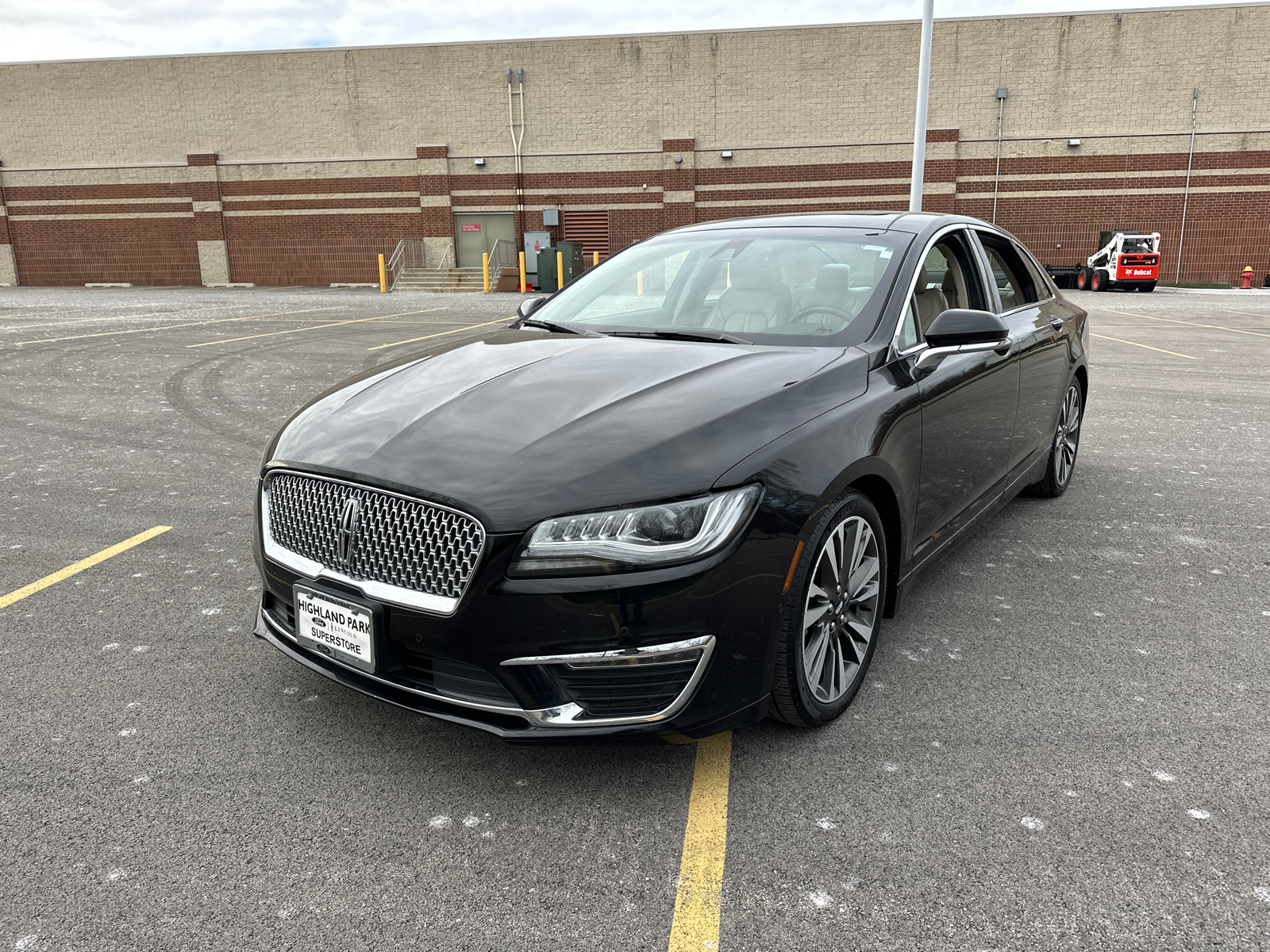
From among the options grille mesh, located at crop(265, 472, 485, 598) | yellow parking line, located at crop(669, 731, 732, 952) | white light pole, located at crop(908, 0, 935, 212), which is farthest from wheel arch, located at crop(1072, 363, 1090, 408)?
white light pole, located at crop(908, 0, 935, 212)

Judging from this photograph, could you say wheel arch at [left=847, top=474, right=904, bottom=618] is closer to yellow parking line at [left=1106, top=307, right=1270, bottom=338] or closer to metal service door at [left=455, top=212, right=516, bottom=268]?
yellow parking line at [left=1106, top=307, right=1270, bottom=338]

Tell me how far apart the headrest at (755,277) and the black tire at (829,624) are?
1155 millimetres

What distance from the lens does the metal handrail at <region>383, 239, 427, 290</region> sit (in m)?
34.2

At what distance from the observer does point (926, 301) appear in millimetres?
3699

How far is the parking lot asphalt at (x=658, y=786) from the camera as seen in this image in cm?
213

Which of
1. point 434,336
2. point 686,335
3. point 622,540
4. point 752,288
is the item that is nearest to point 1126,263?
point 434,336

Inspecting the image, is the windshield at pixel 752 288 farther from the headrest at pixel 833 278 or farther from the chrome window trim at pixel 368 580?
the chrome window trim at pixel 368 580

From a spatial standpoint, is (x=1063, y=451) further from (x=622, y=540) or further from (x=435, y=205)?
(x=435, y=205)

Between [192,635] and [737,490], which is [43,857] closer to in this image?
[192,635]

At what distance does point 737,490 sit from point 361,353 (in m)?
10.4

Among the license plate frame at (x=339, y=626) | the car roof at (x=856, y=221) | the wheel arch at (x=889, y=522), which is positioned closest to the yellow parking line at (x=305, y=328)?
the car roof at (x=856, y=221)

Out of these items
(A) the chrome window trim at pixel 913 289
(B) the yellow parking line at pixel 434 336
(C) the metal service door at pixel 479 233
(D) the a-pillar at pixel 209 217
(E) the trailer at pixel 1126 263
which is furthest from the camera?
(D) the a-pillar at pixel 209 217

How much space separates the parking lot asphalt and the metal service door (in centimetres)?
3094

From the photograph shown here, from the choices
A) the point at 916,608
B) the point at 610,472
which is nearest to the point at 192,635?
the point at 610,472
